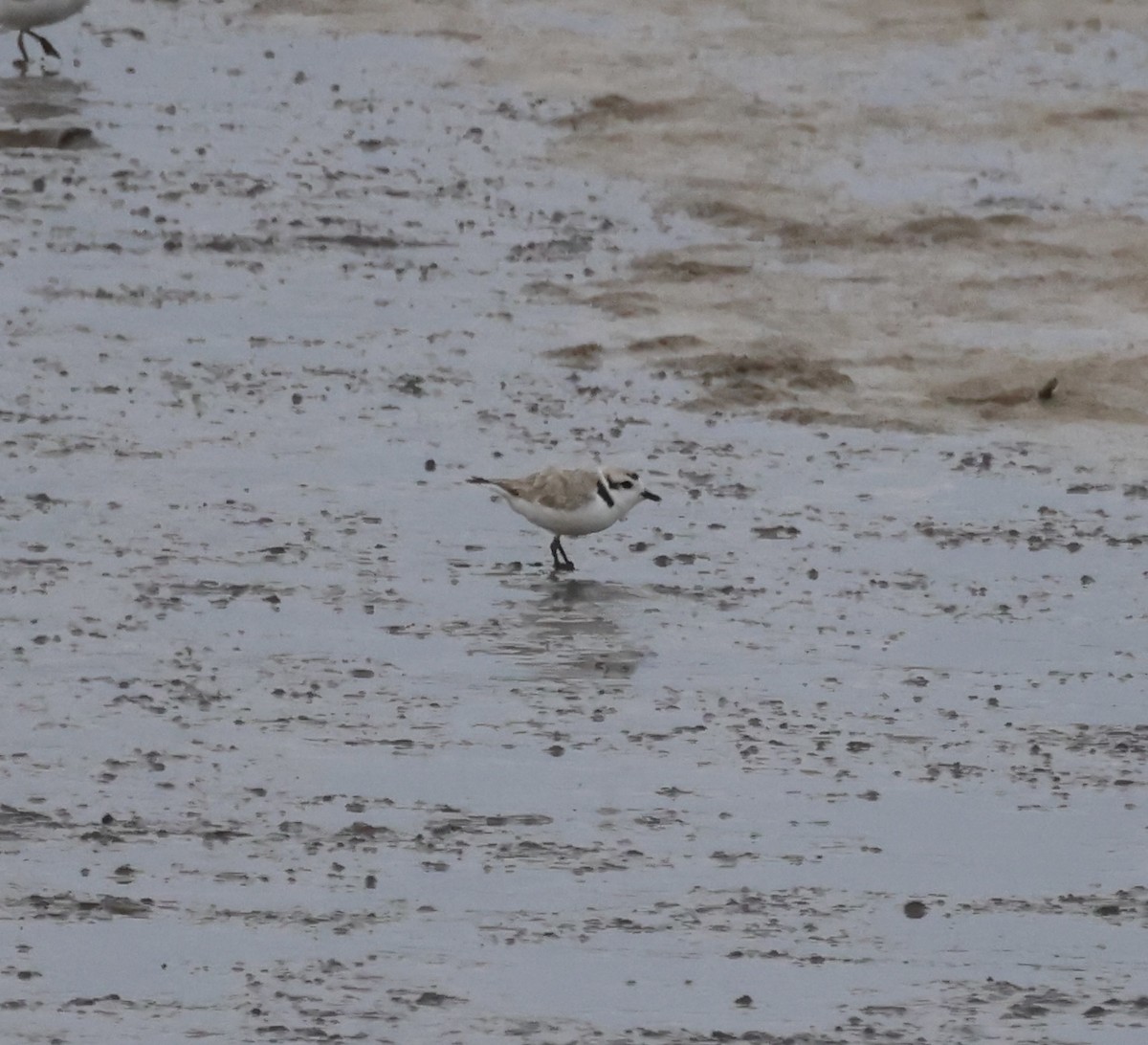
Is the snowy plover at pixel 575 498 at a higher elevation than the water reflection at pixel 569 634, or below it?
higher

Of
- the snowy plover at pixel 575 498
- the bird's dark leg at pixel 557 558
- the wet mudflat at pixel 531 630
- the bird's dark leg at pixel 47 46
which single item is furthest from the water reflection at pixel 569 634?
the bird's dark leg at pixel 47 46

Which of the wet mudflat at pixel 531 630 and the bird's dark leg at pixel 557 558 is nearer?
the wet mudflat at pixel 531 630

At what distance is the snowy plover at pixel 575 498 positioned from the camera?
13930 mm

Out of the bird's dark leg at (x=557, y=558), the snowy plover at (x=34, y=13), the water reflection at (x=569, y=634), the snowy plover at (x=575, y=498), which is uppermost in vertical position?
the snowy plover at (x=34, y=13)

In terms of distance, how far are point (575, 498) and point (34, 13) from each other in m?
12.9

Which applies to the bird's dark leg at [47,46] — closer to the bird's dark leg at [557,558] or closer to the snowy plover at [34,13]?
the snowy plover at [34,13]

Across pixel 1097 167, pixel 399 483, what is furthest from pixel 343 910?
pixel 1097 167

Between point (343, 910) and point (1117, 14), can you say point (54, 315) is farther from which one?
point (1117, 14)

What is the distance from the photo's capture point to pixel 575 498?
1391 centimetres

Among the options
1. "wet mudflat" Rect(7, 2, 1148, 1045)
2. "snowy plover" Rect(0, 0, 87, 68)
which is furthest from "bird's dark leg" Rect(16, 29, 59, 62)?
"wet mudflat" Rect(7, 2, 1148, 1045)

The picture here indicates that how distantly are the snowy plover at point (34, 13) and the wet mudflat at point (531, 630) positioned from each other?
2.87m

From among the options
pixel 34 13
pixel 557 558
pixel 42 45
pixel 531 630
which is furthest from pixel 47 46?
pixel 531 630

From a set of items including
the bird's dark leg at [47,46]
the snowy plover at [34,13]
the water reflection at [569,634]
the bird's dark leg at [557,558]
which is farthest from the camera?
the bird's dark leg at [47,46]

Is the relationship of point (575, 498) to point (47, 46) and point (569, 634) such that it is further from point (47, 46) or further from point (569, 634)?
point (47, 46)
